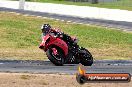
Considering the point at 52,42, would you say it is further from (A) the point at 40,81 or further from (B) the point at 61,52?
(A) the point at 40,81

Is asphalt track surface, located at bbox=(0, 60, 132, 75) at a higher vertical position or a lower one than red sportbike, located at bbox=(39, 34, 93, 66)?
lower

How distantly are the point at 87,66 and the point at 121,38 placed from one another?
1306 cm

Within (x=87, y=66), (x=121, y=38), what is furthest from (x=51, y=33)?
(x=121, y=38)

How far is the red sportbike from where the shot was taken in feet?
55.9

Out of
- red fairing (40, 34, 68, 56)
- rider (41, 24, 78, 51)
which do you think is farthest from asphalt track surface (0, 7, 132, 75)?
rider (41, 24, 78, 51)

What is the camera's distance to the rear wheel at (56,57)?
55.9 ft

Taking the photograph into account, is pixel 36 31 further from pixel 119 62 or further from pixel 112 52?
pixel 119 62

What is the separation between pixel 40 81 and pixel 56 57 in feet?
11.4

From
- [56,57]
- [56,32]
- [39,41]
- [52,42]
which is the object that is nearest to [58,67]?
[56,57]

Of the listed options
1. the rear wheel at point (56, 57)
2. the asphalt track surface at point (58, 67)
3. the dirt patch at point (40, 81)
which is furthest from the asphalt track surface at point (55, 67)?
the dirt patch at point (40, 81)

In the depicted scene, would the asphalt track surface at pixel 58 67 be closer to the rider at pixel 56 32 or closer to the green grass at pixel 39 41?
the rider at pixel 56 32

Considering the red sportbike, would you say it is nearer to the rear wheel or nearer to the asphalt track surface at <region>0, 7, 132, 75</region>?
the rear wheel

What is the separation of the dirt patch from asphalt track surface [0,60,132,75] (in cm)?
92

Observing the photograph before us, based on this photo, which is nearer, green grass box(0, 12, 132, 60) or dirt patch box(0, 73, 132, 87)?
dirt patch box(0, 73, 132, 87)
